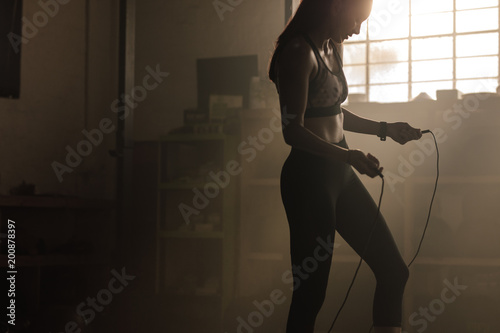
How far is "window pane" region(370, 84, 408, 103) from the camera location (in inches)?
191

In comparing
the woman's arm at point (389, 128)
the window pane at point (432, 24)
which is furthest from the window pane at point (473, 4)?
the woman's arm at point (389, 128)

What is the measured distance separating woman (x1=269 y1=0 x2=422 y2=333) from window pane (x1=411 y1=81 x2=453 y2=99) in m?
2.98

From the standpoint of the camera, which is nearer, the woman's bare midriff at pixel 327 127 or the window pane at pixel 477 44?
the woman's bare midriff at pixel 327 127

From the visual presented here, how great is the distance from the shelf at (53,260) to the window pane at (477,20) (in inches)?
134

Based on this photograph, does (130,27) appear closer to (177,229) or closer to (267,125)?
(267,125)

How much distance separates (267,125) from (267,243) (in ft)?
2.55

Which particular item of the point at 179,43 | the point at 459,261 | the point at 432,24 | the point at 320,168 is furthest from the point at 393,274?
the point at 179,43

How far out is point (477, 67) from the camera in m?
4.66

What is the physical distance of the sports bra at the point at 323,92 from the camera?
1834mm

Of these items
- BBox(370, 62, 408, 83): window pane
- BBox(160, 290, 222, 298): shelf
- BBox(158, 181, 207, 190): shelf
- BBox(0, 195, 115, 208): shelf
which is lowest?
BBox(160, 290, 222, 298): shelf

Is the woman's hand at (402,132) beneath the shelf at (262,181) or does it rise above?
above

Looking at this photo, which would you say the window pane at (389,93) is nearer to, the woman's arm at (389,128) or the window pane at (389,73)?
the window pane at (389,73)

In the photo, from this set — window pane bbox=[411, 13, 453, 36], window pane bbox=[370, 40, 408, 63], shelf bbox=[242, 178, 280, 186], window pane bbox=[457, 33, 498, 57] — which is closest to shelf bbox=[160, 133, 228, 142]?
shelf bbox=[242, 178, 280, 186]

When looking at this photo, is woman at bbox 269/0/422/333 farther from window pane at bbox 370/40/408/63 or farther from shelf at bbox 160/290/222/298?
window pane at bbox 370/40/408/63
